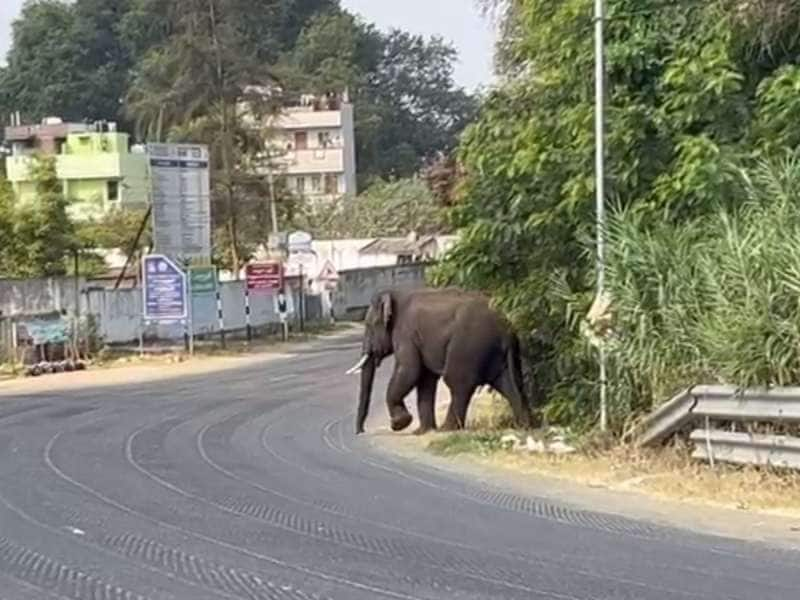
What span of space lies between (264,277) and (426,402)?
23054 mm

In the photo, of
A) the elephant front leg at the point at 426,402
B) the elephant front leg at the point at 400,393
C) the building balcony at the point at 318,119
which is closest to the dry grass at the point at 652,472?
the elephant front leg at the point at 426,402

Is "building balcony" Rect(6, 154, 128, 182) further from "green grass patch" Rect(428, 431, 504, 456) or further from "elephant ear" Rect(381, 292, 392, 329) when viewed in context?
"green grass patch" Rect(428, 431, 504, 456)

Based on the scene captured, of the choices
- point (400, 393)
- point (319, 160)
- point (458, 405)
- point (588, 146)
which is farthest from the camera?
point (319, 160)

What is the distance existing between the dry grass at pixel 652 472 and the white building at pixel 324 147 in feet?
225

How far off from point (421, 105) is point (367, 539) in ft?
296

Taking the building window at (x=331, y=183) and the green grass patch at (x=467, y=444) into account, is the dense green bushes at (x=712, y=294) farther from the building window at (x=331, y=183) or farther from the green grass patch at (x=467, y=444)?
the building window at (x=331, y=183)

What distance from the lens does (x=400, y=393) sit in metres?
18.2

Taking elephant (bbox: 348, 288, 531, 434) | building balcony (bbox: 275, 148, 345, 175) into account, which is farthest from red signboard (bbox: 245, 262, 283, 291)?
building balcony (bbox: 275, 148, 345, 175)

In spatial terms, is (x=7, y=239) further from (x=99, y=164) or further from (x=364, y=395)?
(x=99, y=164)

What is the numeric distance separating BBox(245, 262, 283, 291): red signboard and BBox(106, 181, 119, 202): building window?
29.3 metres

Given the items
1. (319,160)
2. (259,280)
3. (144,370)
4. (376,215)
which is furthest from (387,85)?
(144,370)

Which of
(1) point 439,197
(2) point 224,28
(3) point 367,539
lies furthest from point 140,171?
(3) point 367,539

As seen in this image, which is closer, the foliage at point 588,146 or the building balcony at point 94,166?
the foliage at point 588,146

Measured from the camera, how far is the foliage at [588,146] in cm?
1528
